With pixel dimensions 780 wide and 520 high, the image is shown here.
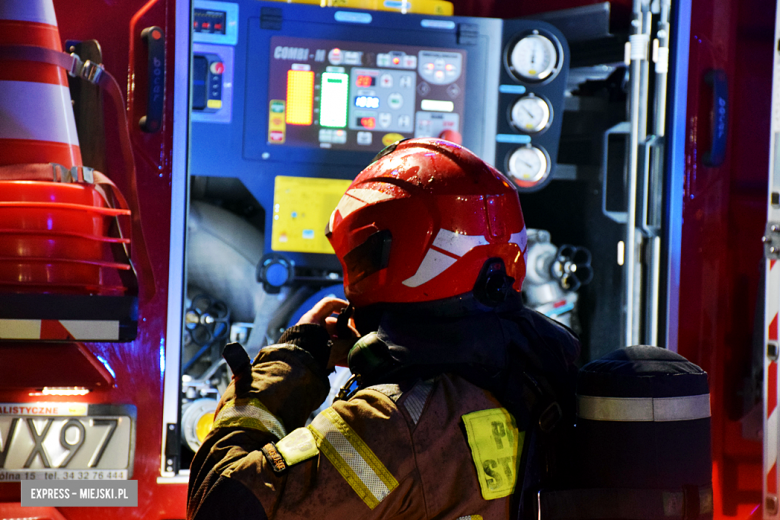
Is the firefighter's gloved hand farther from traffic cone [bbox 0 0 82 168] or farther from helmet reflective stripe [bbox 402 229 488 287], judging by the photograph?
traffic cone [bbox 0 0 82 168]

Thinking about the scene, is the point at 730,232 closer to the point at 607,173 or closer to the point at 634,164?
the point at 634,164

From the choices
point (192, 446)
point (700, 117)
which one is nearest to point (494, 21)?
point (700, 117)

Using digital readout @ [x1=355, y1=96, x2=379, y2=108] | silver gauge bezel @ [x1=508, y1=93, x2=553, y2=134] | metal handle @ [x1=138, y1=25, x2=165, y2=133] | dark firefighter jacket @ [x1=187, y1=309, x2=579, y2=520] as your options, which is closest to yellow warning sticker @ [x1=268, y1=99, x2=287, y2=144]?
digital readout @ [x1=355, y1=96, x2=379, y2=108]

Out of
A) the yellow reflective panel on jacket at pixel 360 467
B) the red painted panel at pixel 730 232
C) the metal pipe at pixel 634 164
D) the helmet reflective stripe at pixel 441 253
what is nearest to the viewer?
the yellow reflective panel on jacket at pixel 360 467

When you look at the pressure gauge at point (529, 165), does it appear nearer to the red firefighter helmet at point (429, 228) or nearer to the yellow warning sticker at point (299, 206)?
the yellow warning sticker at point (299, 206)

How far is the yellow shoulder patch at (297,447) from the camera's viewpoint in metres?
1.29

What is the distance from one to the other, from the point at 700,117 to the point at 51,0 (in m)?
2.33

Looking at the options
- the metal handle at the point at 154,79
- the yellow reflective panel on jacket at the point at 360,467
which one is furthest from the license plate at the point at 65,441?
the yellow reflective panel on jacket at the point at 360,467

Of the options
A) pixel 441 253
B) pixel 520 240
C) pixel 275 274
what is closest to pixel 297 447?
pixel 441 253

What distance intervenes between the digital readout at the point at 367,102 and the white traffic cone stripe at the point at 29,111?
3.81 feet

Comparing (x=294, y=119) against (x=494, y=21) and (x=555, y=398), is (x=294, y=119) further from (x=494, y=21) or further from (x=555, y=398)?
(x=555, y=398)

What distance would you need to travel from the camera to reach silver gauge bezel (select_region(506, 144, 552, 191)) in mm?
3213

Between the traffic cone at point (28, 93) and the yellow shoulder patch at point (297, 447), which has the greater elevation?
the traffic cone at point (28, 93)

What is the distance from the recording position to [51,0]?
2.42 metres
